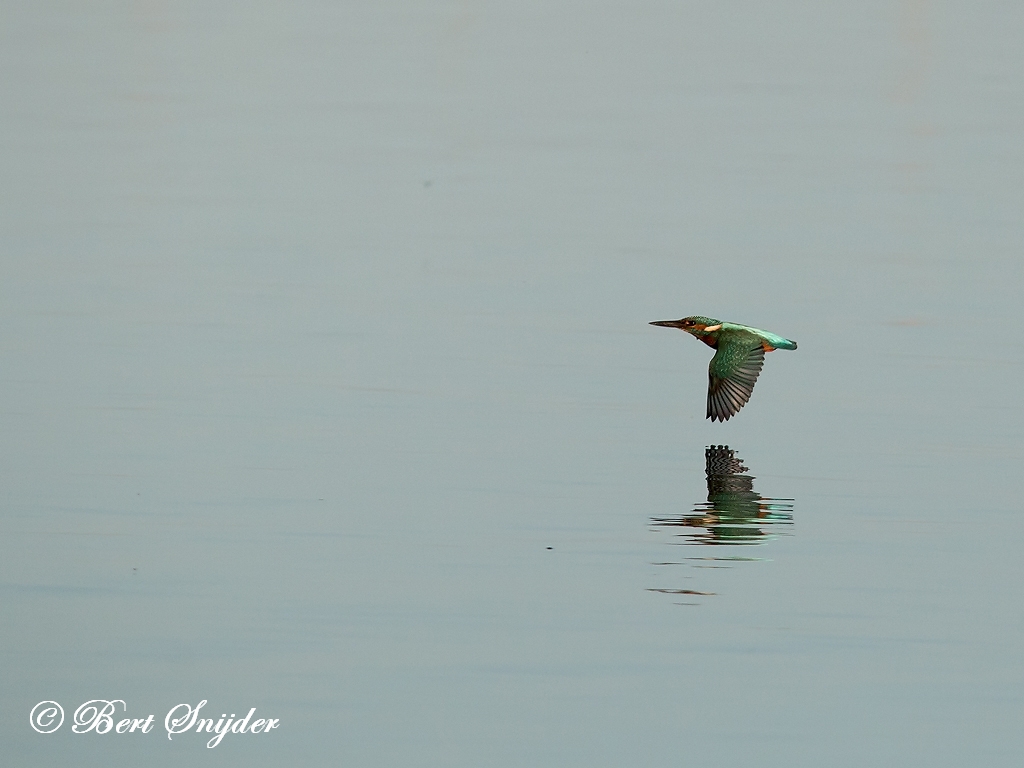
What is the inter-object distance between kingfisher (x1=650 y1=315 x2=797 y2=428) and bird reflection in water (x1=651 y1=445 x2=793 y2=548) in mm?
1493

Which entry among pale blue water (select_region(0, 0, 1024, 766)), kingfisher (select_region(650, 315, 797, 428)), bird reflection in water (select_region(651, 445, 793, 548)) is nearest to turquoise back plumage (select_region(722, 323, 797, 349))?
kingfisher (select_region(650, 315, 797, 428))

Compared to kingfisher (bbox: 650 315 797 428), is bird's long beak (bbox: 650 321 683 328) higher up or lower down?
higher up

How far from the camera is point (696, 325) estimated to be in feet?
48.4

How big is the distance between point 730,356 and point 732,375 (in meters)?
0.37

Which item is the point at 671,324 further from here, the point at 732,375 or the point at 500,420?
the point at 500,420

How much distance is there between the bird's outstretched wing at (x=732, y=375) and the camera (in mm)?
13461

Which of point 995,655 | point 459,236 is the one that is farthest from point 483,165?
point 995,655

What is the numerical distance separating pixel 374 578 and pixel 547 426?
10.4 feet

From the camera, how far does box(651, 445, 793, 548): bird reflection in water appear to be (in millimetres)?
10812

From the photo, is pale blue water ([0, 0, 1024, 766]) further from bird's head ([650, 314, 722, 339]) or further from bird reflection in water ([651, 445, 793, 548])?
bird's head ([650, 314, 722, 339])

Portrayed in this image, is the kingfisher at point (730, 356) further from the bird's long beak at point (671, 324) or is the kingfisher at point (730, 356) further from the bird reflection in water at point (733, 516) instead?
the bird reflection in water at point (733, 516)

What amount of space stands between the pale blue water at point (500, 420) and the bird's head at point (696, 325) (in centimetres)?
31

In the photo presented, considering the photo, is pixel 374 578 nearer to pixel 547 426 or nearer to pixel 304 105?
pixel 547 426

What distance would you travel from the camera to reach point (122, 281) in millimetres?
16422
